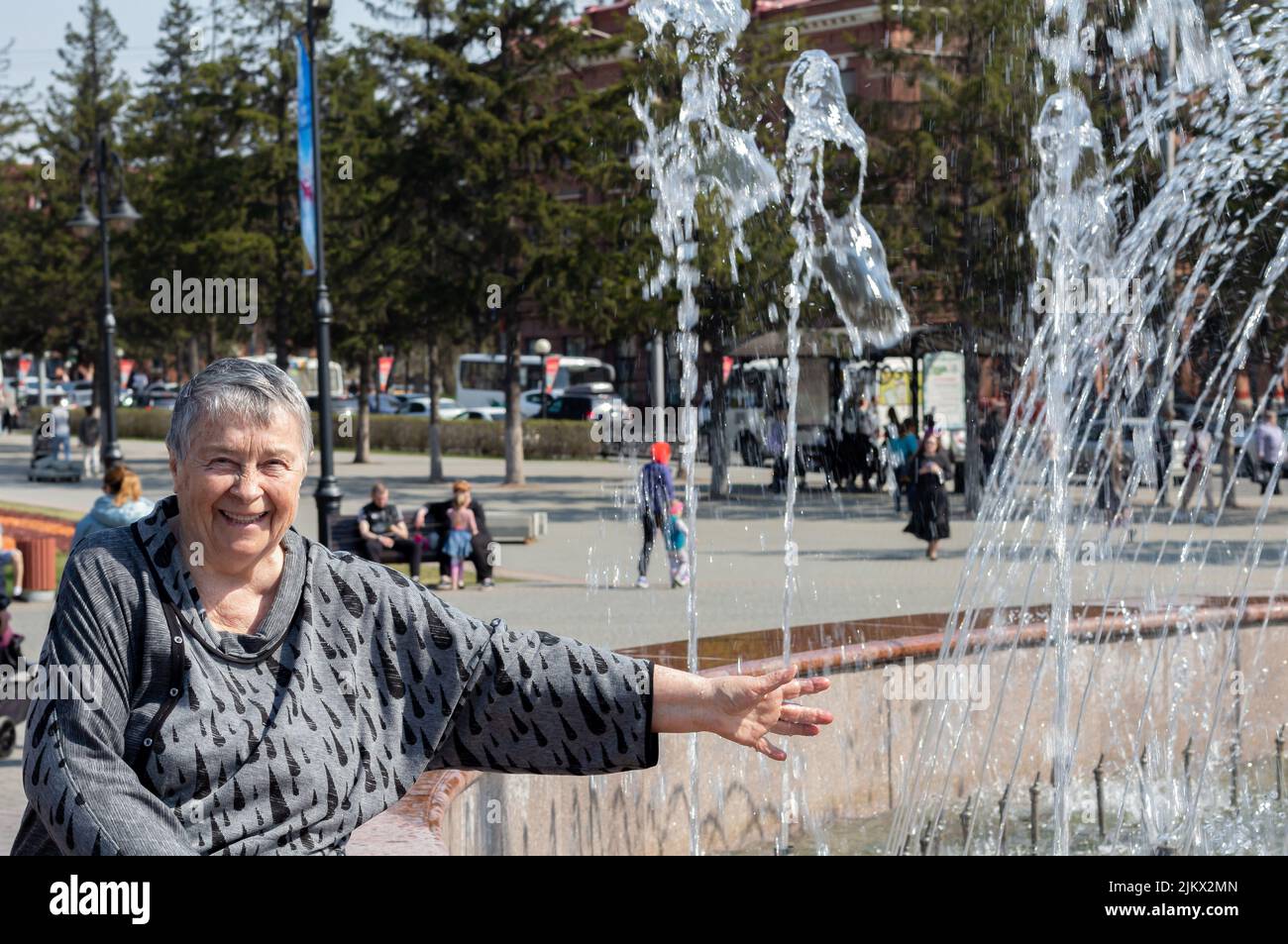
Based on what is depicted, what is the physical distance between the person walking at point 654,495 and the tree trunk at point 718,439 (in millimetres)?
11219

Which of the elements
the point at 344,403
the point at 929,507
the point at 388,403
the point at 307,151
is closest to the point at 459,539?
the point at 307,151

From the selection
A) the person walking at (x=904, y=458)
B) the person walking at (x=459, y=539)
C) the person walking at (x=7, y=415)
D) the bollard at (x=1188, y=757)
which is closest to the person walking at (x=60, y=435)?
the person walking at (x=904, y=458)

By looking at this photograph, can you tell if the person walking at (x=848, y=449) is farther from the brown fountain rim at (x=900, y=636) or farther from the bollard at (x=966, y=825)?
the bollard at (x=966, y=825)

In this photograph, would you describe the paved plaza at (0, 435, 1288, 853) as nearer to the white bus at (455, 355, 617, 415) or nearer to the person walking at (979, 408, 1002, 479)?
the person walking at (979, 408, 1002, 479)

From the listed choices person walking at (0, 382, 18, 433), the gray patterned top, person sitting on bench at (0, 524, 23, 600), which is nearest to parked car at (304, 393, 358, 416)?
person walking at (0, 382, 18, 433)

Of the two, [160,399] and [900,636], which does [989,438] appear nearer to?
[900,636]

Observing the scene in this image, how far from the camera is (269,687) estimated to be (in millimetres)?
2314

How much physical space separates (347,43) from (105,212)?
15938mm

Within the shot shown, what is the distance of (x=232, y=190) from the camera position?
1459 inches

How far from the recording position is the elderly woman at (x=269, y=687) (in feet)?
7.26
